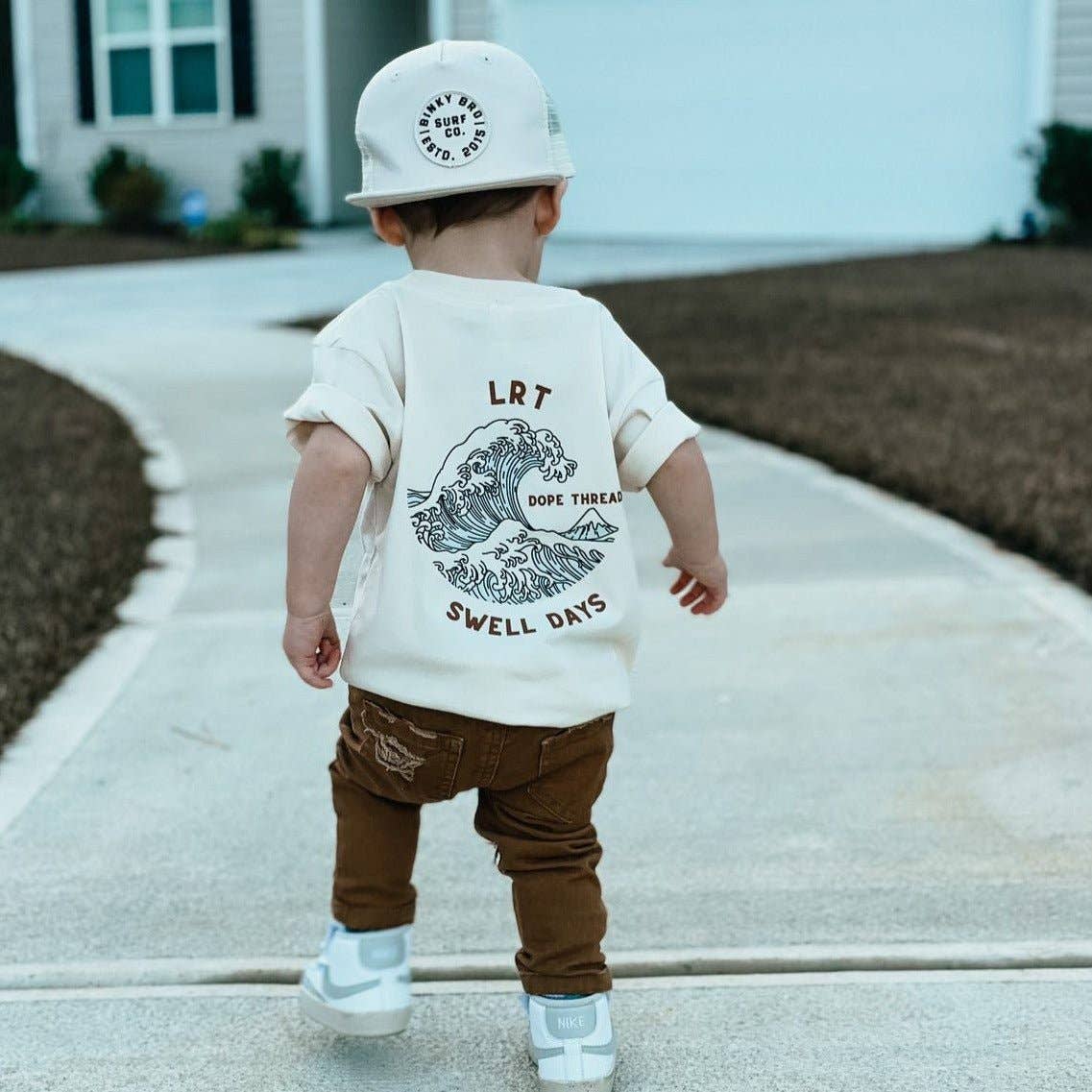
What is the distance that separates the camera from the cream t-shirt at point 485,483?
2.05 meters

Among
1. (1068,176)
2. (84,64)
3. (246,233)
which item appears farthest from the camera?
(84,64)

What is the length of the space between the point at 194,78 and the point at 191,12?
0.73 meters

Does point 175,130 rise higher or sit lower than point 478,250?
lower

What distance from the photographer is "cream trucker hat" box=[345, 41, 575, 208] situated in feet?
6.56

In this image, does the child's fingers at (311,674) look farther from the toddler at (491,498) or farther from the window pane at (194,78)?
the window pane at (194,78)

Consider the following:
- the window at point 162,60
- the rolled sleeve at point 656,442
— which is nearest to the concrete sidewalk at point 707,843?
the rolled sleeve at point 656,442

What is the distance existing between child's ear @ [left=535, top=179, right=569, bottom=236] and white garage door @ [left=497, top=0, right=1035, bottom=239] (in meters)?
13.8

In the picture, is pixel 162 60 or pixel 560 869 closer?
pixel 560 869

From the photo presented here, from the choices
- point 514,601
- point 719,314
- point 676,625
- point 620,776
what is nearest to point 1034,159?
point 719,314

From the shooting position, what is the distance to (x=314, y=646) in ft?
6.85

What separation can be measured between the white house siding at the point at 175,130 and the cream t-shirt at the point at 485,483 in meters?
16.5

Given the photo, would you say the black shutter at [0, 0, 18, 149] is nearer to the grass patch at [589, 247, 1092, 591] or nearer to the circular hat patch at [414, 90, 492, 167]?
the grass patch at [589, 247, 1092, 591]

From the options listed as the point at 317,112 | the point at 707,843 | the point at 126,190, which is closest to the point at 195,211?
the point at 126,190

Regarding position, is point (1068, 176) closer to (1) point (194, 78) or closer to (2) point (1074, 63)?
(2) point (1074, 63)
